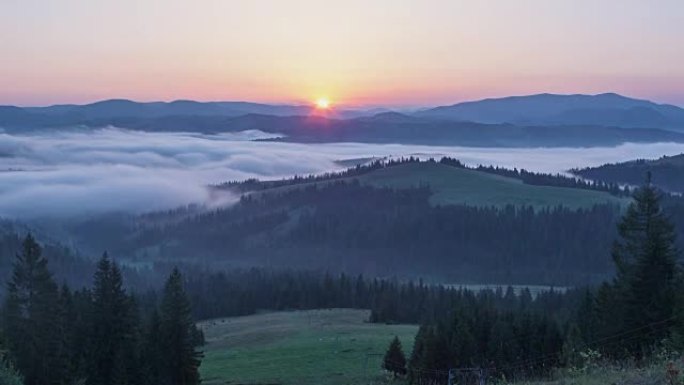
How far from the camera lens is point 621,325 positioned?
128 feet

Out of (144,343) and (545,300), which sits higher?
(144,343)

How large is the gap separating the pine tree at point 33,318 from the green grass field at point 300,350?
18874 millimetres

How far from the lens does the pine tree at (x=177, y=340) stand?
4922 cm

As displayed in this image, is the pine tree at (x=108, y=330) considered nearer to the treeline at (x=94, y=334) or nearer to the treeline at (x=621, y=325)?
the treeline at (x=94, y=334)

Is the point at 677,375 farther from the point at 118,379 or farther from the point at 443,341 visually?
the point at 443,341

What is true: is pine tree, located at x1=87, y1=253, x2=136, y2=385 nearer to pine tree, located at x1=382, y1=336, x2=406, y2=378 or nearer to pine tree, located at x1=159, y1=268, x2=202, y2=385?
pine tree, located at x1=159, y1=268, x2=202, y2=385

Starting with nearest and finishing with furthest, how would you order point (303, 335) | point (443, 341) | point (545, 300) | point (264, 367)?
point (443, 341) → point (264, 367) → point (303, 335) → point (545, 300)

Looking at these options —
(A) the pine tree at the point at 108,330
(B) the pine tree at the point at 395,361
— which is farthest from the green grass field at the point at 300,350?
(A) the pine tree at the point at 108,330

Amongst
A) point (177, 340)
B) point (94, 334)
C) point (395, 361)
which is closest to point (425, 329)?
point (395, 361)

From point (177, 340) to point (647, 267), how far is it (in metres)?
29.9

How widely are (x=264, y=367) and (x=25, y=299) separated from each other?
26.5 meters

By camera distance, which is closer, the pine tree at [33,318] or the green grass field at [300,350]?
the pine tree at [33,318]

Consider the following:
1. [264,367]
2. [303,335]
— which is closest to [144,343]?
[264,367]

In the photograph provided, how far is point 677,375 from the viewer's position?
15.0 metres
